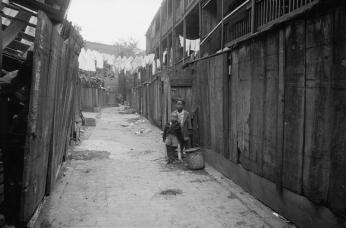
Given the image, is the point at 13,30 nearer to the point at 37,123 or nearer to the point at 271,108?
the point at 37,123

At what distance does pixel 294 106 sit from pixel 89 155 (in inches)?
296

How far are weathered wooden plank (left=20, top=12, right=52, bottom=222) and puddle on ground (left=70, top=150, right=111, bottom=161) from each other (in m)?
5.85

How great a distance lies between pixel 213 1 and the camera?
41.4 ft

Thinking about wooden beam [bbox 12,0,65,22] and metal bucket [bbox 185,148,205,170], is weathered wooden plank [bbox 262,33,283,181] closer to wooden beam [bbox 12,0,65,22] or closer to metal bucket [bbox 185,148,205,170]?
metal bucket [bbox 185,148,205,170]

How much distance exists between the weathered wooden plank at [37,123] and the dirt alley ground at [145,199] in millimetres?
1065

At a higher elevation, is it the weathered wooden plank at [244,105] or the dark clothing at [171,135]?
the weathered wooden plank at [244,105]

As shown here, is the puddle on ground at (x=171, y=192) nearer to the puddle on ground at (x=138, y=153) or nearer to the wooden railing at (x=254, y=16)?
the wooden railing at (x=254, y=16)

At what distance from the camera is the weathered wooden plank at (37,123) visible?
3895mm

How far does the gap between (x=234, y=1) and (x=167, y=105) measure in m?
5.76

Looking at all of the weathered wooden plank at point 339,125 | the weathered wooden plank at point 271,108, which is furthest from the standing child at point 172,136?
the weathered wooden plank at point 339,125

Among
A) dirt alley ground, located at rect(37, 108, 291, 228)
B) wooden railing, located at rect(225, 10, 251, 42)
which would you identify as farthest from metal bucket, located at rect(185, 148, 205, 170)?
wooden railing, located at rect(225, 10, 251, 42)

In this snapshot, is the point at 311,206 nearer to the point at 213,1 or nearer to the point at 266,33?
the point at 266,33

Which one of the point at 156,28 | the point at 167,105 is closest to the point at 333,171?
the point at 167,105

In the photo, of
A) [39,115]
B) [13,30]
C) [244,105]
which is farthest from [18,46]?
[244,105]
